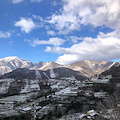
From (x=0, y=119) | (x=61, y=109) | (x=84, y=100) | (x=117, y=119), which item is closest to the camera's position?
(x=117, y=119)

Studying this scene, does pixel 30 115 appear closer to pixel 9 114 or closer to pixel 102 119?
pixel 9 114

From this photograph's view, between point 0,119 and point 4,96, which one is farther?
point 4,96

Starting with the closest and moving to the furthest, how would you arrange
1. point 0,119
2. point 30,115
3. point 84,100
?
1. point 0,119
2. point 30,115
3. point 84,100

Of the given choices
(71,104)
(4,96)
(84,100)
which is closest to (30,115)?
(71,104)

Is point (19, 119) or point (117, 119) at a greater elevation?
point (117, 119)

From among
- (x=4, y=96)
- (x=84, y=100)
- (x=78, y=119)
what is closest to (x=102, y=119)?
(x=78, y=119)

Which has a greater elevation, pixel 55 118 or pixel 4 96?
pixel 4 96

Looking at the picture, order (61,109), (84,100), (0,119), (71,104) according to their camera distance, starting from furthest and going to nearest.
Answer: (84,100) < (71,104) < (61,109) < (0,119)

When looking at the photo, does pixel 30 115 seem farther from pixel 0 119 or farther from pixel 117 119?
pixel 117 119

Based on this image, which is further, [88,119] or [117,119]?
[88,119]
